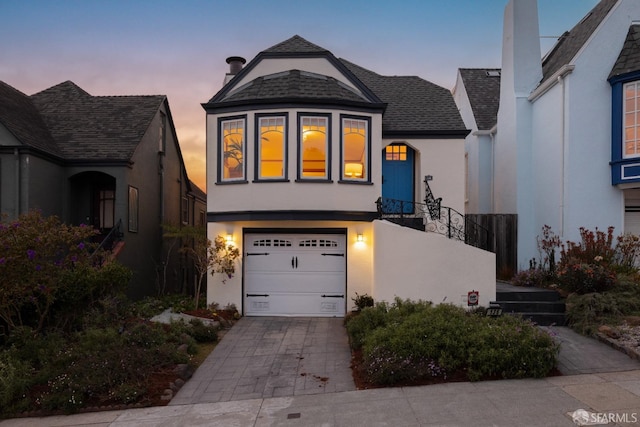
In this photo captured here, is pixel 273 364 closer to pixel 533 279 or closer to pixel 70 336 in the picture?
pixel 70 336

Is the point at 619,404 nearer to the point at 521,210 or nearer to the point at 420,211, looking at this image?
the point at 420,211

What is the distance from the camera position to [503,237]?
596 inches

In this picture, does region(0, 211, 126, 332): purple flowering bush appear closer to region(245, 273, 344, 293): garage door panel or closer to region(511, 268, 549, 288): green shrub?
region(245, 273, 344, 293): garage door panel

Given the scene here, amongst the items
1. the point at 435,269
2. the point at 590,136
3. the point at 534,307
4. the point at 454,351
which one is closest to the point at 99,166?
the point at 435,269

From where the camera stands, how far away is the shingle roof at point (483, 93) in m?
19.1

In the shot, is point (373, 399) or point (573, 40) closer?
point (373, 399)

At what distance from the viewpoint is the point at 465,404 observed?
6.43m

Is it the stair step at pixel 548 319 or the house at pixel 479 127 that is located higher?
the house at pixel 479 127

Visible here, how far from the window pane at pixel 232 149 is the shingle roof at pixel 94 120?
13.5ft

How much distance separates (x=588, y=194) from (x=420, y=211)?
455 cm

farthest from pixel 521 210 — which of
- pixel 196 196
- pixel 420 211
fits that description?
pixel 196 196

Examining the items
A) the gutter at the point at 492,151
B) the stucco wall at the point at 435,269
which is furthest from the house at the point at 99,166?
the gutter at the point at 492,151

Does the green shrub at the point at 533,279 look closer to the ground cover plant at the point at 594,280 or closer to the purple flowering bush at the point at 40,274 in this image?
the ground cover plant at the point at 594,280

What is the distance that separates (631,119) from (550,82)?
2.37m
